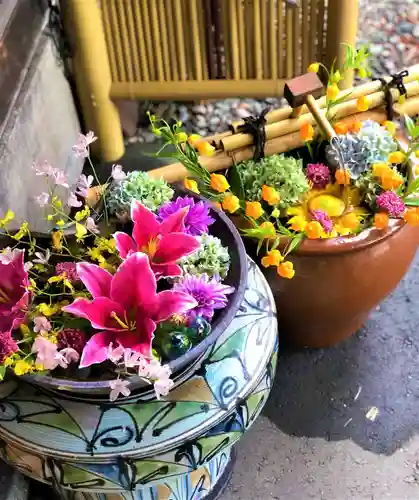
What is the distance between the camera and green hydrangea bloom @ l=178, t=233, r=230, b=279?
38.9 inches

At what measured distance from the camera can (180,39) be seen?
5.06 feet

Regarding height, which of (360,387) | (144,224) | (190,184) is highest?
(144,224)

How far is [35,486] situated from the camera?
136 centimetres

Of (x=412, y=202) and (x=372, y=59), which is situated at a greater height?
(x=412, y=202)

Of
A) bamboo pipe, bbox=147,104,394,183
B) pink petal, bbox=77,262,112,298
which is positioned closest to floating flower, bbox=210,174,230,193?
bamboo pipe, bbox=147,104,394,183

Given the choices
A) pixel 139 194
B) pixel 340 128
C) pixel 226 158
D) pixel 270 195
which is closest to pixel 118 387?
pixel 139 194

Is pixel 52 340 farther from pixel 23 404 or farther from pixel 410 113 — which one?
pixel 410 113

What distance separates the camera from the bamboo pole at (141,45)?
151 centimetres

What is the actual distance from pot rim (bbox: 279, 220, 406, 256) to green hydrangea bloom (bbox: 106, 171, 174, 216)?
243 millimetres

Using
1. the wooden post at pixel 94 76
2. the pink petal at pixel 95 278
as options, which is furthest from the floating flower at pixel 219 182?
the wooden post at pixel 94 76

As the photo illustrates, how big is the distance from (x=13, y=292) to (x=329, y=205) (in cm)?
59

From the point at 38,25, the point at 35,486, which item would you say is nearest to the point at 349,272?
the point at 35,486

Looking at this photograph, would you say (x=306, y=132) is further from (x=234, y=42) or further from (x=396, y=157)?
(x=234, y=42)

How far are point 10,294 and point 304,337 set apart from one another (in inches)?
28.7
